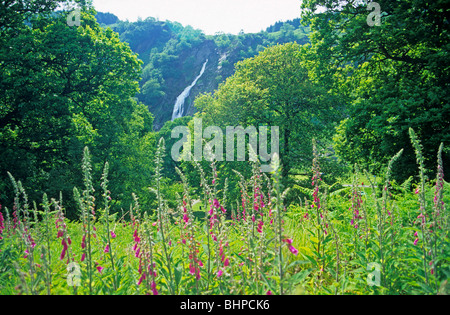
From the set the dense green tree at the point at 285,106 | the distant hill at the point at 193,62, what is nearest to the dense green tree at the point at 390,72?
the dense green tree at the point at 285,106

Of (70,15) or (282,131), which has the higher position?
(70,15)

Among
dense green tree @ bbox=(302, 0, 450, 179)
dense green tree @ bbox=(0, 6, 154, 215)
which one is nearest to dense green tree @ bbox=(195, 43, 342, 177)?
dense green tree @ bbox=(302, 0, 450, 179)

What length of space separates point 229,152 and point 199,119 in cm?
681

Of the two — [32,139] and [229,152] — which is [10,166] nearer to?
[32,139]

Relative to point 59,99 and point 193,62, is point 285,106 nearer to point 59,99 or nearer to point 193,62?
point 59,99

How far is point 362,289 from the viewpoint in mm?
A: 3215

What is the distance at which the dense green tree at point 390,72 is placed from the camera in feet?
37.9

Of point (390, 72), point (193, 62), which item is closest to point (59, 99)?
point (390, 72)

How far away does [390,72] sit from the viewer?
1480 centimetres

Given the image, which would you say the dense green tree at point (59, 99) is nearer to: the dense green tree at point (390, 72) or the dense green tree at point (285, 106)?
the dense green tree at point (285, 106)

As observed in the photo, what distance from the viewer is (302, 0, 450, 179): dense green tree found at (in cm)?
1155

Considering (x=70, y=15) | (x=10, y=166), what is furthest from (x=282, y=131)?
(x=10, y=166)

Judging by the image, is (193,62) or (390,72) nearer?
(390,72)

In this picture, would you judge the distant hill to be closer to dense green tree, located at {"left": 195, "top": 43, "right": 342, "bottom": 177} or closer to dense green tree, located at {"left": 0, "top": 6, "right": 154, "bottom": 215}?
dense green tree, located at {"left": 195, "top": 43, "right": 342, "bottom": 177}
